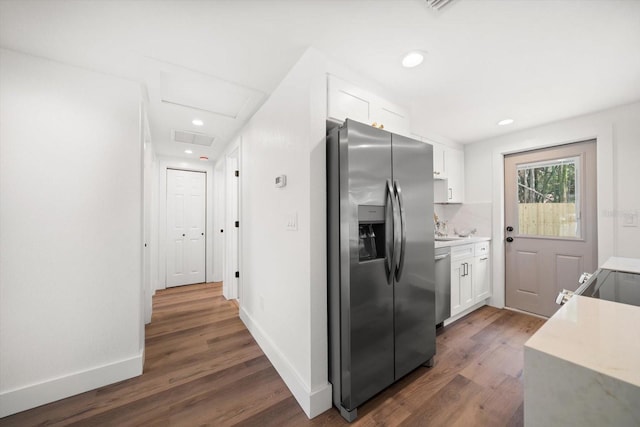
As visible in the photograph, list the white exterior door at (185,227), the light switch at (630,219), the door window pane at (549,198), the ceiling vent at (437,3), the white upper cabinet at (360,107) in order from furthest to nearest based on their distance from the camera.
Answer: the white exterior door at (185,227) → the door window pane at (549,198) → the light switch at (630,219) → the white upper cabinet at (360,107) → the ceiling vent at (437,3)

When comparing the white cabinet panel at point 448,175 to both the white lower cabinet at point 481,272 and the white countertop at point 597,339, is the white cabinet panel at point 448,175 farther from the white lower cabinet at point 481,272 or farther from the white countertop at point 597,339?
the white countertop at point 597,339

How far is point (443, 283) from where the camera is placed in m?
2.52

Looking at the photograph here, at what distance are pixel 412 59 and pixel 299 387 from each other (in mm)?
2406

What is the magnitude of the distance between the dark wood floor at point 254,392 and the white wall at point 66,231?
0.76 feet

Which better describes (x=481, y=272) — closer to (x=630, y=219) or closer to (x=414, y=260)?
(x=630, y=219)

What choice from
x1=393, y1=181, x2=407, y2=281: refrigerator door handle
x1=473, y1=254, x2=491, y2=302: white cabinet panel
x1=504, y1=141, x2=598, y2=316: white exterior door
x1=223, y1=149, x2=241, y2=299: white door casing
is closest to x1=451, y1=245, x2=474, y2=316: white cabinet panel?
x1=473, y1=254, x2=491, y2=302: white cabinet panel

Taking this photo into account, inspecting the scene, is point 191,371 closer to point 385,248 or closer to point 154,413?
point 154,413

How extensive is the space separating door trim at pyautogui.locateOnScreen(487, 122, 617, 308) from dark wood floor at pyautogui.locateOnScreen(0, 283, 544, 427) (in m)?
0.99

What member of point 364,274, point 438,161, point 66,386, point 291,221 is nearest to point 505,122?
point 438,161

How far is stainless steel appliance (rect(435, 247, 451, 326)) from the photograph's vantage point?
243cm

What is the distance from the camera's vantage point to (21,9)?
4.28ft

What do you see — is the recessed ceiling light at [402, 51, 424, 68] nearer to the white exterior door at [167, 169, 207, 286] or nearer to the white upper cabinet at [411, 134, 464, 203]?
the white upper cabinet at [411, 134, 464, 203]

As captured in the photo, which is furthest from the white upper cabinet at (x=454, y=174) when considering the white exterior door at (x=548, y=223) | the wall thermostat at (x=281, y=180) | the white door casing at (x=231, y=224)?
the white door casing at (x=231, y=224)

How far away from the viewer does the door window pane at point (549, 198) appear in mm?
2811
